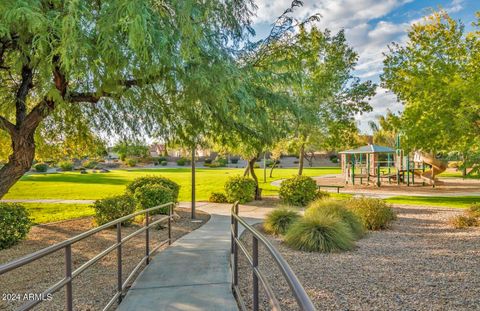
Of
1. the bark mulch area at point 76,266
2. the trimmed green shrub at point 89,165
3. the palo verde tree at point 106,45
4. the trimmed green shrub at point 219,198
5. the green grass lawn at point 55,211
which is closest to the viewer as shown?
the palo verde tree at point 106,45

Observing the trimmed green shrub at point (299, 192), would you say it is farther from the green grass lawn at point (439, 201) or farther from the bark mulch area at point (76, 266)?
the bark mulch area at point (76, 266)

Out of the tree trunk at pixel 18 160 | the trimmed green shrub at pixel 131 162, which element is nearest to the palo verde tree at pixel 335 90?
the tree trunk at pixel 18 160

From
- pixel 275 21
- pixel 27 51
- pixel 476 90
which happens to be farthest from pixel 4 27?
pixel 476 90

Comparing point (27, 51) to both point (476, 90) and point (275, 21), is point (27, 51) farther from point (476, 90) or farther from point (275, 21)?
point (476, 90)

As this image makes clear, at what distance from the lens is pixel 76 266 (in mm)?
6129

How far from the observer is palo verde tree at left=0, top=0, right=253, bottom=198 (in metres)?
3.24

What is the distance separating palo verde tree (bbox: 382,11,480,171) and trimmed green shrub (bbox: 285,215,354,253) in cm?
375

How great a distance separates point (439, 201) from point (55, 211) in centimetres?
1507

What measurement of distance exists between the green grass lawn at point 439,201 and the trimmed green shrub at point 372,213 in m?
5.45

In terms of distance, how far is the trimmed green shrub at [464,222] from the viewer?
899 cm

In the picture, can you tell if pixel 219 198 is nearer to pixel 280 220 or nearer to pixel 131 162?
pixel 280 220

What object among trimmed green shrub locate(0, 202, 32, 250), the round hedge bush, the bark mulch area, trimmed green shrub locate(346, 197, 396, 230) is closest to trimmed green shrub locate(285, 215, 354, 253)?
trimmed green shrub locate(346, 197, 396, 230)

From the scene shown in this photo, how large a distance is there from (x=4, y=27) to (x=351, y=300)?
459cm

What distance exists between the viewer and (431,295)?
438 centimetres
